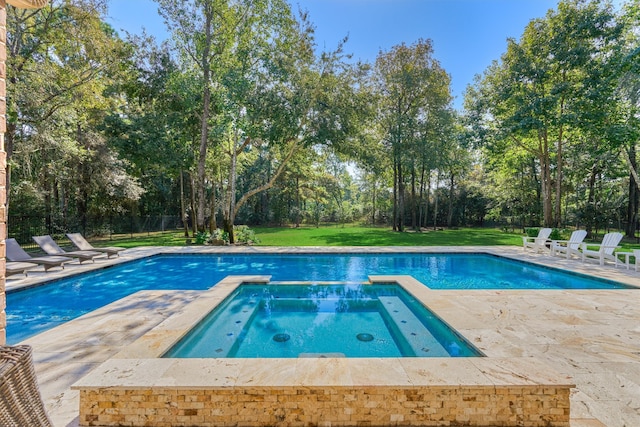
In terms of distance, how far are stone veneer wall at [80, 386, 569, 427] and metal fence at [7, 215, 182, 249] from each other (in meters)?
14.5

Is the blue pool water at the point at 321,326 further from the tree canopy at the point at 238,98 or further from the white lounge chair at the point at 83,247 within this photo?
the tree canopy at the point at 238,98

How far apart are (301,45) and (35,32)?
9.09 m

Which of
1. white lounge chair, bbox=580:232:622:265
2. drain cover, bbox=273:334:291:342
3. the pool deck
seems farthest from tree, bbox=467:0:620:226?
drain cover, bbox=273:334:291:342

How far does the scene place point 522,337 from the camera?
12.3 ft

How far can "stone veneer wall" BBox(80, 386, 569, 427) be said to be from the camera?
225 cm

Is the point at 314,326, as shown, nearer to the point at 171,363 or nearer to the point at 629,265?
the point at 171,363

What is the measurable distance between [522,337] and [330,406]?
2785mm

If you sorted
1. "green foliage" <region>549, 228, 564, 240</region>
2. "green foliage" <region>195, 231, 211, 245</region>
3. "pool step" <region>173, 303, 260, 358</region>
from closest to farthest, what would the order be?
"pool step" <region>173, 303, 260, 358</region> < "green foliage" <region>549, 228, 564, 240</region> < "green foliage" <region>195, 231, 211, 245</region>

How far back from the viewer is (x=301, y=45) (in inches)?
520

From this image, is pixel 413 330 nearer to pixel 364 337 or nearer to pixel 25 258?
pixel 364 337

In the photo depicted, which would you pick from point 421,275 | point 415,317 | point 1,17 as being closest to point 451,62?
point 421,275

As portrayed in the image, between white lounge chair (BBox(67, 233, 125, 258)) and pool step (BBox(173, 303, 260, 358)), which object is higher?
white lounge chair (BBox(67, 233, 125, 258))

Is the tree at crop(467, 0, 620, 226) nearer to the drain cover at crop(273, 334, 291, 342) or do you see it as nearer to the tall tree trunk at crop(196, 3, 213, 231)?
the tall tree trunk at crop(196, 3, 213, 231)

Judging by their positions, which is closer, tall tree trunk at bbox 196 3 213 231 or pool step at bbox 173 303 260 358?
pool step at bbox 173 303 260 358
